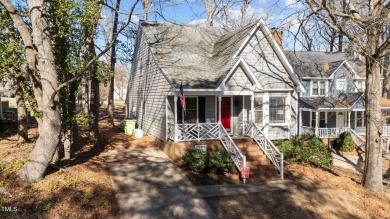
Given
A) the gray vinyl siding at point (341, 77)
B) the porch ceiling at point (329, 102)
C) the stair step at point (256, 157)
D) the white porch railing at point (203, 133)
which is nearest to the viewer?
the stair step at point (256, 157)

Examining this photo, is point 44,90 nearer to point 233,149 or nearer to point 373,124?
point 233,149

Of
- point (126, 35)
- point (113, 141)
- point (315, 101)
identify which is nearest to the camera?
point (113, 141)

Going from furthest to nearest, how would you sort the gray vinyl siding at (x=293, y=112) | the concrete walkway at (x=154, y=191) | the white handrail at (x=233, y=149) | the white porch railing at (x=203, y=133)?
the gray vinyl siding at (x=293, y=112) → the white porch railing at (x=203, y=133) → the white handrail at (x=233, y=149) → the concrete walkway at (x=154, y=191)

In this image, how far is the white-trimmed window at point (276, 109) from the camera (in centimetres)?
1736

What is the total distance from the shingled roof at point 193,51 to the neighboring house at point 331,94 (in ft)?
23.9

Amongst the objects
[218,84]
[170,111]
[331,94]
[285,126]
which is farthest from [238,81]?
[331,94]

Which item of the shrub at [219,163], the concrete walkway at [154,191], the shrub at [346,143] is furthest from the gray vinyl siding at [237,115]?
the shrub at [346,143]

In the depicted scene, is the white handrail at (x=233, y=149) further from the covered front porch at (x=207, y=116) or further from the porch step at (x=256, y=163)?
the porch step at (x=256, y=163)

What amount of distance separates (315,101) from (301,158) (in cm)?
908

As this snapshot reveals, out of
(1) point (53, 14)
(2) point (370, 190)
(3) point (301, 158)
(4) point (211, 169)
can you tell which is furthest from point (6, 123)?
(2) point (370, 190)

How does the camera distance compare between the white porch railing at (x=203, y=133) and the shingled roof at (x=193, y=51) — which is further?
the shingled roof at (x=193, y=51)

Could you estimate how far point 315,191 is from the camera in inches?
432

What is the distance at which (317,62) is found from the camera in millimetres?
24344

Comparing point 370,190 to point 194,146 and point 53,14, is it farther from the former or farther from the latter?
point 53,14
